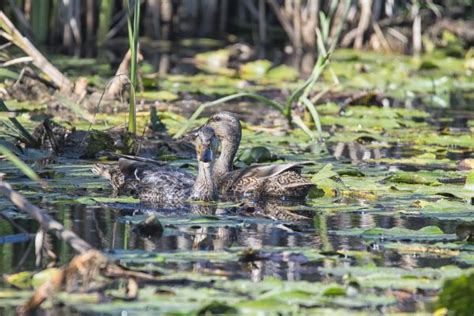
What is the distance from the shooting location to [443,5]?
20.5m

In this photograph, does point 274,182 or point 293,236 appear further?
point 274,182

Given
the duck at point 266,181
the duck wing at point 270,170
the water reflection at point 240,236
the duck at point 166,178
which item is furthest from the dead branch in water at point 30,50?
the water reflection at point 240,236

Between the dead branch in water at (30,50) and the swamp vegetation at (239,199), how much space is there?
0.02 metres

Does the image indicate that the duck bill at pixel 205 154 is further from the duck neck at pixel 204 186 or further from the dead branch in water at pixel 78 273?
the dead branch in water at pixel 78 273

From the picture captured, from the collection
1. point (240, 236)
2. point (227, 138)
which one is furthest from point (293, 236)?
point (227, 138)

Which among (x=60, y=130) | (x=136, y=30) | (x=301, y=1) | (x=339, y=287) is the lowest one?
(x=339, y=287)

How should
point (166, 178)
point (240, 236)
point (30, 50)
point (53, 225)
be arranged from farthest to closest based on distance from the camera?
point (30, 50) < point (166, 178) < point (240, 236) < point (53, 225)

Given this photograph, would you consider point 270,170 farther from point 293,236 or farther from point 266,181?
point 293,236

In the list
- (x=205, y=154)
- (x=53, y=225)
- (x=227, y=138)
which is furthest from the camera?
(x=227, y=138)

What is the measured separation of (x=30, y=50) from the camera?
32.2 feet

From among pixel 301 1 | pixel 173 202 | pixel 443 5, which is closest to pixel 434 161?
pixel 173 202

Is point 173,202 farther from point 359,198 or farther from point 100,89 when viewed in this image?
point 100,89

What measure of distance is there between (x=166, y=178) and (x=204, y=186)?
0.98 ft

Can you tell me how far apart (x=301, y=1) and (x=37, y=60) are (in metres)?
9.32
